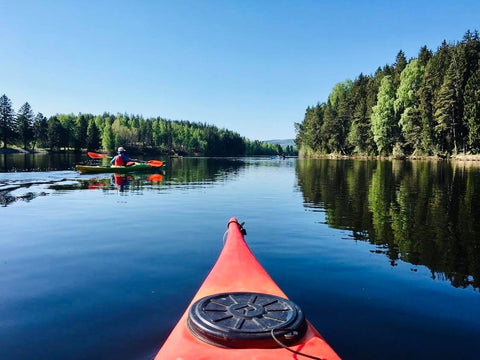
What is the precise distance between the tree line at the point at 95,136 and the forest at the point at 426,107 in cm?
9981

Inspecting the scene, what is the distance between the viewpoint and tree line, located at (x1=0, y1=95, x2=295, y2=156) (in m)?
112

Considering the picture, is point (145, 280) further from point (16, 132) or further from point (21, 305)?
point (16, 132)

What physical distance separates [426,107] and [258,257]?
72.7 m

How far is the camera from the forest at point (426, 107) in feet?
214

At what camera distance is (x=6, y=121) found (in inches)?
4343

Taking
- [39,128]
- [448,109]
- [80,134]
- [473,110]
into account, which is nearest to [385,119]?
[448,109]

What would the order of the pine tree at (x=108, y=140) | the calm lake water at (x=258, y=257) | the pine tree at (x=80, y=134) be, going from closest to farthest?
the calm lake water at (x=258, y=257) < the pine tree at (x=80, y=134) < the pine tree at (x=108, y=140)

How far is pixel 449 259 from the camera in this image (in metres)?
8.34

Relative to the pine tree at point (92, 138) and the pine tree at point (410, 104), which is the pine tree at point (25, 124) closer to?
the pine tree at point (92, 138)

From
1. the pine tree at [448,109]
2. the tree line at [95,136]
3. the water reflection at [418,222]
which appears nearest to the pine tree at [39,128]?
the tree line at [95,136]

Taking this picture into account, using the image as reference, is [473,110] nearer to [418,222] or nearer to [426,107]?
[426,107]

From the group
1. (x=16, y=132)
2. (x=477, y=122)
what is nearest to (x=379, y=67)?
(x=477, y=122)

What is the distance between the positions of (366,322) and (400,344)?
64cm

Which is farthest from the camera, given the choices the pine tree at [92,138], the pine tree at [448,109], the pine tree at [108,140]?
the pine tree at [108,140]
